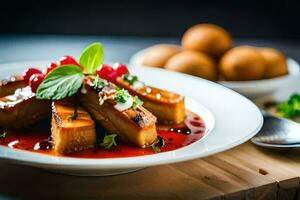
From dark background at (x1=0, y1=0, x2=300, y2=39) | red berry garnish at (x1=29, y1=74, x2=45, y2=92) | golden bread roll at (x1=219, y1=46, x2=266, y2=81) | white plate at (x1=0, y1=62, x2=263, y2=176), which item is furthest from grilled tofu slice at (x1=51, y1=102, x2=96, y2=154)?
dark background at (x1=0, y1=0, x2=300, y2=39)

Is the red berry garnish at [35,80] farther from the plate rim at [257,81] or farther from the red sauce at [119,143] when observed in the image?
the plate rim at [257,81]

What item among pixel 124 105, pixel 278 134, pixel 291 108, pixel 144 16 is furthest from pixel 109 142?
pixel 144 16

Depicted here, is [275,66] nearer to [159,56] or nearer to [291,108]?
[291,108]

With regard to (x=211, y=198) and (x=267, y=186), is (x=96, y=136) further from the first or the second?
(x=267, y=186)

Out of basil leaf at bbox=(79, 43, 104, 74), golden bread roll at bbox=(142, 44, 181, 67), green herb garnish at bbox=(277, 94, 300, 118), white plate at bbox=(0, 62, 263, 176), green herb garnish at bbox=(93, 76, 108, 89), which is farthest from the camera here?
golden bread roll at bbox=(142, 44, 181, 67)

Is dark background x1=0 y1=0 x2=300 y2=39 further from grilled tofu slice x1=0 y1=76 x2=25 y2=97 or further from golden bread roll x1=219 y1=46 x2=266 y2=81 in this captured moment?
grilled tofu slice x1=0 y1=76 x2=25 y2=97

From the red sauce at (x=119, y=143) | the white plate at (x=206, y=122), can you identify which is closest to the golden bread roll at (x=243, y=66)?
the white plate at (x=206, y=122)

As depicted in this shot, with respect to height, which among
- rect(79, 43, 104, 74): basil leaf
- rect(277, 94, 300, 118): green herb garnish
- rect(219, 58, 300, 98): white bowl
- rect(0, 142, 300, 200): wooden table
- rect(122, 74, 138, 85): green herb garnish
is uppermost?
rect(79, 43, 104, 74): basil leaf
